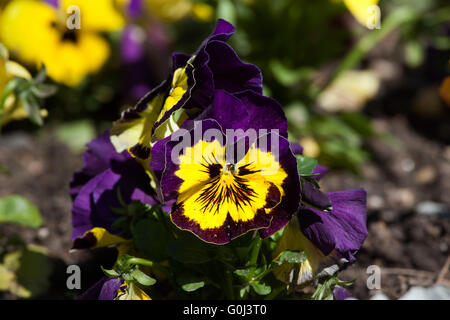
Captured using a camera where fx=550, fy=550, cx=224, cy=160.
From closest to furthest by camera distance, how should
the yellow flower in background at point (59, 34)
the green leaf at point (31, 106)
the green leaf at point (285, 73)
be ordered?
1. the green leaf at point (31, 106)
2. the yellow flower in background at point (59, 34)
3. the green leaf at point (285, 73)

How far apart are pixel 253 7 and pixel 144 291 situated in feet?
4.90

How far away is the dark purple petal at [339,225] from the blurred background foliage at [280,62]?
1.07m

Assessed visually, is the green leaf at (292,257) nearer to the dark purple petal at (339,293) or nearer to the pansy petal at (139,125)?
the dark purple petal at (339,293)

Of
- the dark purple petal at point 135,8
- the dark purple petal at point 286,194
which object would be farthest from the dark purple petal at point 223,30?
the dark purple petal at point 135,8

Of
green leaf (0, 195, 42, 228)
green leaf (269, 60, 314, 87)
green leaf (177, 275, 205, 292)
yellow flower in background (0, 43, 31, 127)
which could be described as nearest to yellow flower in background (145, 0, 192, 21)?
green leaf (269, 60, 314, 87)

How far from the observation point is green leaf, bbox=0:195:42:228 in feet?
4.15

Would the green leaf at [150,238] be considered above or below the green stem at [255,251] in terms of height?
above

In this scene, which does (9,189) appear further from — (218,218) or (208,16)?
(218,218)

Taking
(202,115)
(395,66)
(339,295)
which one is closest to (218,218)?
(202,115)

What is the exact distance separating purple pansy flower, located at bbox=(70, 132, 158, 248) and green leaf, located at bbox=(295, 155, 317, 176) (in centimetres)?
29

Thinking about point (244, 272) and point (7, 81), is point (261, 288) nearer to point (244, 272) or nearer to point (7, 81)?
point (244, 272)

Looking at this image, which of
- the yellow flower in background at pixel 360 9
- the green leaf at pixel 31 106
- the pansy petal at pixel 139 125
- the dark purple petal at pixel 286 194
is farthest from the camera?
the yellow flower in background at pixel 360 9

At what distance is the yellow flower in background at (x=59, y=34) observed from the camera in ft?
6.29

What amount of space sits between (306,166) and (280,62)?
4.22 feet
